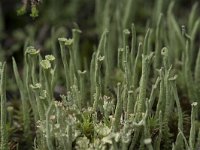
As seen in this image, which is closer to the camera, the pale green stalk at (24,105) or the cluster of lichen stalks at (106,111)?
the cluster of lichen stalks at (106,111)

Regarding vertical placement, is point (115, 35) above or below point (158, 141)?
above

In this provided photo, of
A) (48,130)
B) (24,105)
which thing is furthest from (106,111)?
(24,105)

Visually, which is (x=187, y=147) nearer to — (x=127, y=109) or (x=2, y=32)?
(x=127, y=109)

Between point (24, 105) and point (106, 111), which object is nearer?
point (106, 111)

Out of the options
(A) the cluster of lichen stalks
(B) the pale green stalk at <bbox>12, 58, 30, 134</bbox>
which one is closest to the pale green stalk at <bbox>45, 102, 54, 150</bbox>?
(A) the cluster of lichen stalks

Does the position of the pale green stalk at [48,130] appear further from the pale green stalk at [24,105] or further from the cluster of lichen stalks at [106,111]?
the pale green stalk at [24,105]

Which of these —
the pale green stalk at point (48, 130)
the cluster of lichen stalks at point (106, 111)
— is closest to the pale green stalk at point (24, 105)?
the cluster of lichen stalks at point (106, 111)

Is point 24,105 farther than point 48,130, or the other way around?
point 24,105

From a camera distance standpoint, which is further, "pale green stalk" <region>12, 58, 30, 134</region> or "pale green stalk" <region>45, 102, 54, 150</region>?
"pale green stalk" <region>12, 58, 30, 134</region>

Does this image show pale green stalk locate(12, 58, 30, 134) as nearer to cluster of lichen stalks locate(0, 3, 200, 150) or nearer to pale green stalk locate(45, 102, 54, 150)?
cluster of lichen stalks locate(0, 3, 200, 150)

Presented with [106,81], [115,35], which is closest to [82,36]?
[115,35]

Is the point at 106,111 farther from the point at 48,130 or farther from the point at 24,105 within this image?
the point at 24,105
